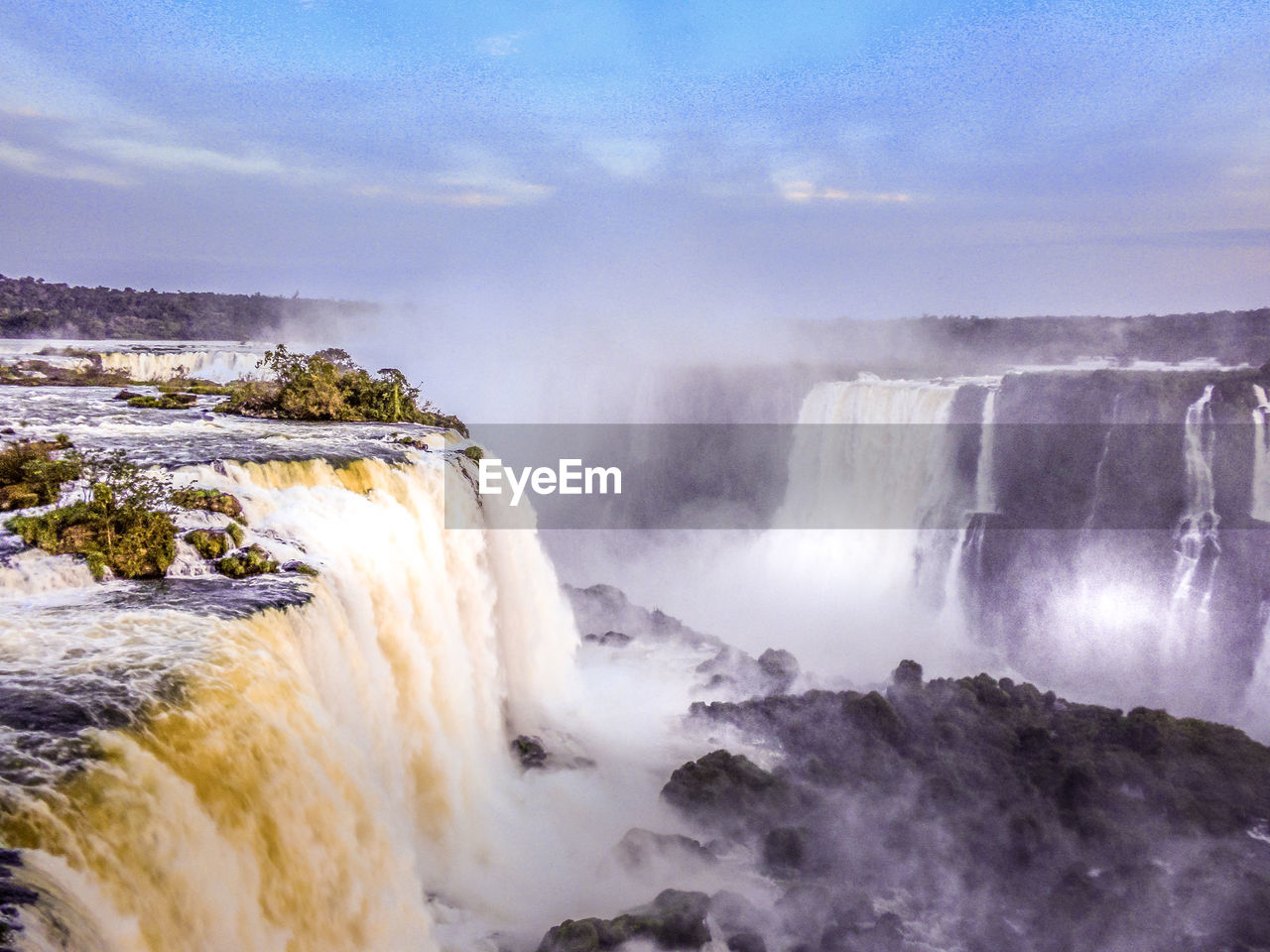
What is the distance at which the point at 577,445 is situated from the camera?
127 feet

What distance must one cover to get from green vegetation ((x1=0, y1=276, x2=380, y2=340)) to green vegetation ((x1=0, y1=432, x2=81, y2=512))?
34.2 meters

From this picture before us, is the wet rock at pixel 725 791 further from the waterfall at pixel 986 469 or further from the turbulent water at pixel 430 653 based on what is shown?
the waterfall at pixel 986 469

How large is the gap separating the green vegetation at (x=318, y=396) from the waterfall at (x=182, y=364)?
8.57 m

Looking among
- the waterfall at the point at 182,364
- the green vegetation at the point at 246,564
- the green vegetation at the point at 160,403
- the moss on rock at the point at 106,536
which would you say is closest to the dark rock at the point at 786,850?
the green vegetation at the point at 246,564

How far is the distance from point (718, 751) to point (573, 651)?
589 centimetres

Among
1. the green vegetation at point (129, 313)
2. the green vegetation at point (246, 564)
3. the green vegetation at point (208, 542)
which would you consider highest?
the green vegetation at point (129, 313)

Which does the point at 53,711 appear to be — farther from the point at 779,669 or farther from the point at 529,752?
the point at 779,669

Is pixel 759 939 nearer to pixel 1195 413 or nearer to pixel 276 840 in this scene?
pixel 276 840

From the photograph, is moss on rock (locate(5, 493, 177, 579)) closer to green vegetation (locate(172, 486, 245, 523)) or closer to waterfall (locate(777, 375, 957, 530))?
green vegetation (locate(172, 486, 245, 523))

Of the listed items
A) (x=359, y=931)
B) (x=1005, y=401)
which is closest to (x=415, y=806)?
(x=359, y=931)

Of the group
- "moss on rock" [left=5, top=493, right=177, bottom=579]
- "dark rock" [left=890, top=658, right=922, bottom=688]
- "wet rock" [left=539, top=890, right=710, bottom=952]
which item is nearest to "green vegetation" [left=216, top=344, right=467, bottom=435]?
"moss on rock" [left=5, top=493, right=177, bottom=579]

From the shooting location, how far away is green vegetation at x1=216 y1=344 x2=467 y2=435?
47.2 ft

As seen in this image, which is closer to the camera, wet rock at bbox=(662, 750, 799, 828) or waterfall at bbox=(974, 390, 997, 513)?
wet rock at bbox=(662, 750, 799, 828)

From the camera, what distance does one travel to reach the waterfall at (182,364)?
22734 millimetres
